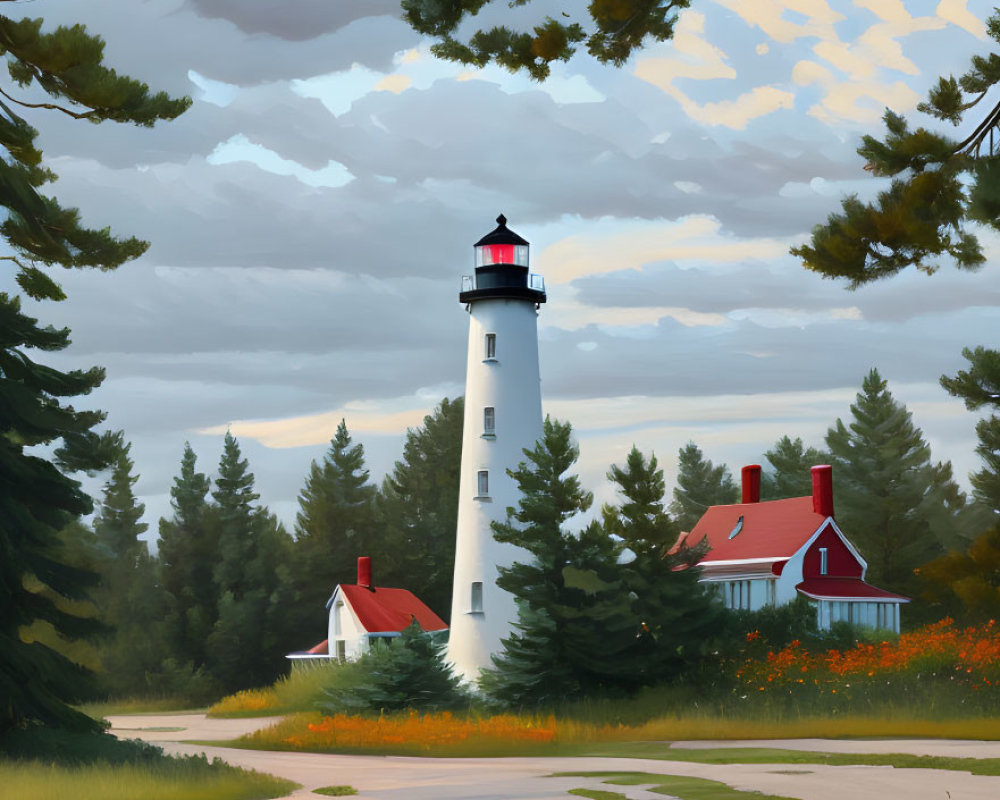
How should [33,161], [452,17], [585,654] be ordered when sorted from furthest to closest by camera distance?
1. [585,654]
2. [33,161]
3. [452,17]

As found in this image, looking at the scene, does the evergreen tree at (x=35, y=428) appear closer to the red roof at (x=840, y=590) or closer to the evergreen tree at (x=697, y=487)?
the red roof at (x=840, y=590)

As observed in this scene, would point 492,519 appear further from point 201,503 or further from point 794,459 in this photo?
point 794,459

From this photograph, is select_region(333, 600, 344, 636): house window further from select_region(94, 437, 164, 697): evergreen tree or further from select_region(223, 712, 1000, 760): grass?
select_region(223, 712, 1000, 760): grass

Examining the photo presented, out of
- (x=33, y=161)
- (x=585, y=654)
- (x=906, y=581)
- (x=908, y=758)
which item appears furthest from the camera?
(x=906, y=581)

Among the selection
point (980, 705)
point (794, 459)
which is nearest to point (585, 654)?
point (980, 705)

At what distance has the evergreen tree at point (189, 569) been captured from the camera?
58438 mm

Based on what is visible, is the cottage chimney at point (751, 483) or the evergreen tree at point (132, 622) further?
the evergreen tree at point (132, 622)

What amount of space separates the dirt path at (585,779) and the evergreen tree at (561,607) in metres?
7.26

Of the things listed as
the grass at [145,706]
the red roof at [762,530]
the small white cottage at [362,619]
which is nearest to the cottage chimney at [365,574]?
the small white cottage at [362,619]

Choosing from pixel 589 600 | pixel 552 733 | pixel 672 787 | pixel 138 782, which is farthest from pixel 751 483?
pixel 138 782

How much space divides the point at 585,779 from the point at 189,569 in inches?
1738

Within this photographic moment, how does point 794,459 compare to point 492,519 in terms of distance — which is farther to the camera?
point 794,459

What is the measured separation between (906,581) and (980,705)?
3162cm

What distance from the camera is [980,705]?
28281 mm
